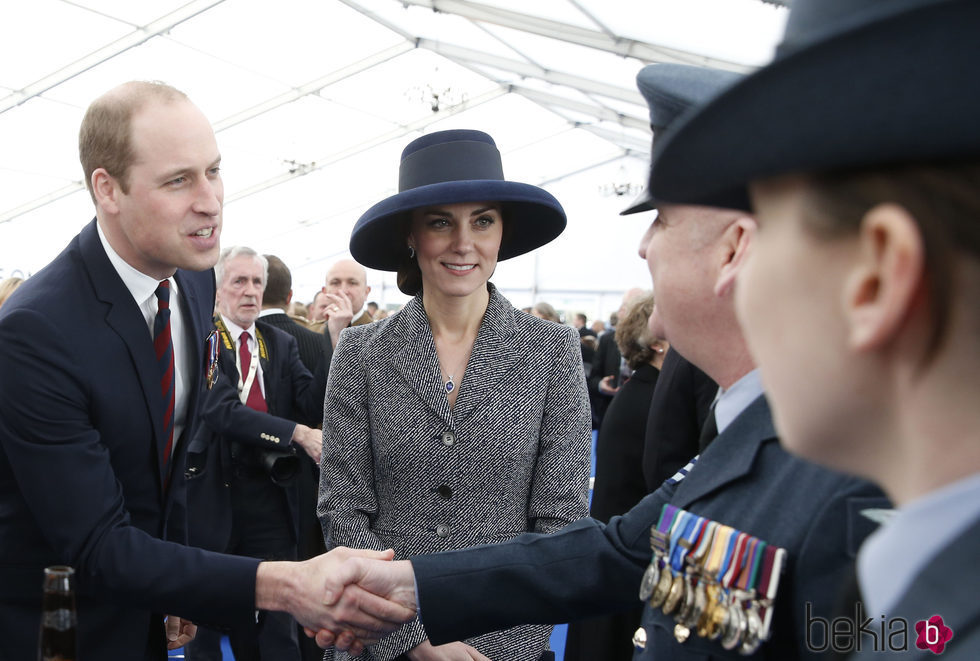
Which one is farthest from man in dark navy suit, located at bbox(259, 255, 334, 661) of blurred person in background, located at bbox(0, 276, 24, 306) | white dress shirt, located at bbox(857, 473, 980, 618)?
white dress shirt, located at bbox(857, 473, 980, 618)

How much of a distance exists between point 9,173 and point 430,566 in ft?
46.2

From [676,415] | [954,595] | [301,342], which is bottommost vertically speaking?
[676,415]

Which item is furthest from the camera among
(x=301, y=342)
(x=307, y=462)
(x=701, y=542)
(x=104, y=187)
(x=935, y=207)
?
(x=301, y=342)

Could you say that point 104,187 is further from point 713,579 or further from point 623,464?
point 623,464

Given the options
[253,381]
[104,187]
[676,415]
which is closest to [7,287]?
[253,381]

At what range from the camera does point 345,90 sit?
13906 millimetres

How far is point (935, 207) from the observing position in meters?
0.50

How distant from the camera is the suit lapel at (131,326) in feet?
5.46

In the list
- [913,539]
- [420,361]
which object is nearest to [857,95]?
[913,539]

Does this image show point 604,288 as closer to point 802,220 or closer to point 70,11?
point 70,11

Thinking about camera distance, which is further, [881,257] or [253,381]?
[253,381]

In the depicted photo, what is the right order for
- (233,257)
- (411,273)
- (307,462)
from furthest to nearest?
(233,257) → (307,462) → (411,273)

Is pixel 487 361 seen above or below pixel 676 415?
above

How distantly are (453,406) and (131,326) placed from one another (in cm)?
75
